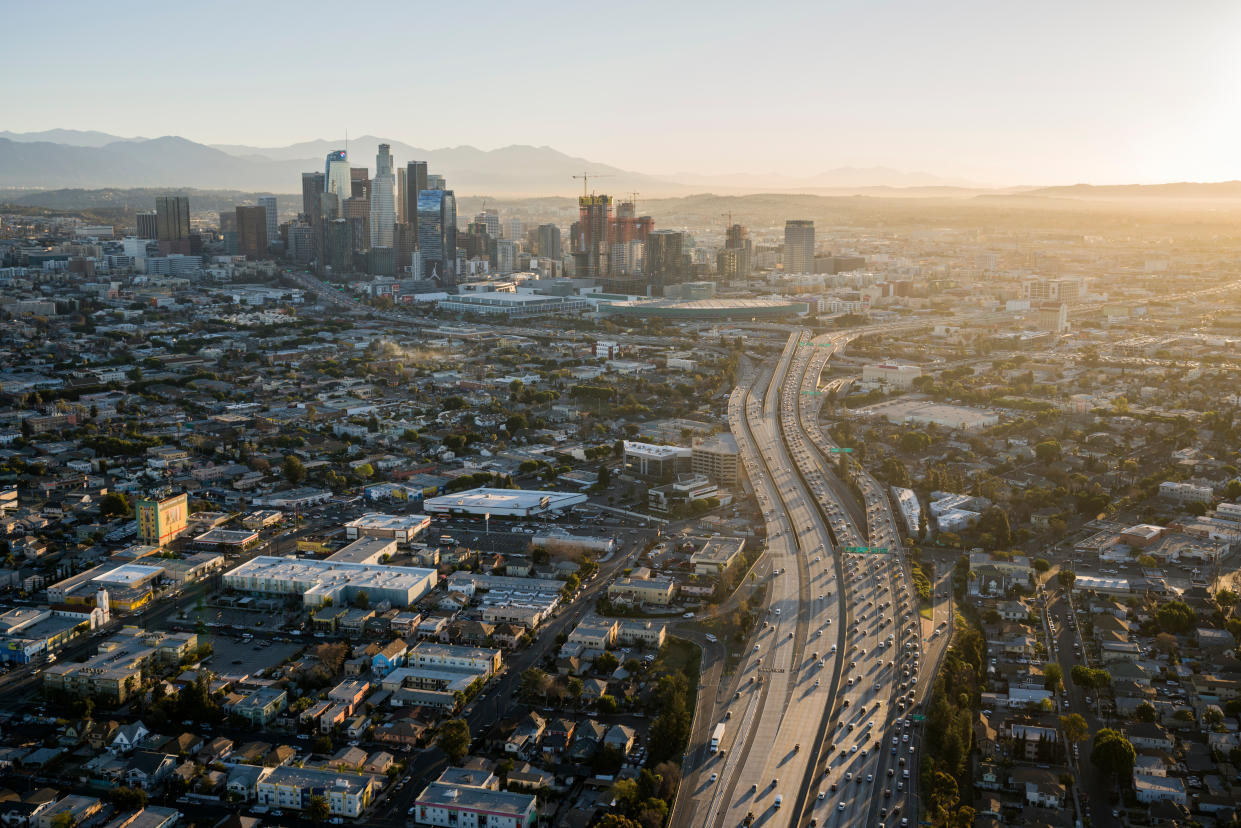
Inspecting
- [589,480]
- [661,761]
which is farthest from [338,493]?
[661,761]

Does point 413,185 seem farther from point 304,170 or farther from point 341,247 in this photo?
point 304,170

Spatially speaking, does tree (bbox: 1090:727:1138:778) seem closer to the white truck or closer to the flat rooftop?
the white truck

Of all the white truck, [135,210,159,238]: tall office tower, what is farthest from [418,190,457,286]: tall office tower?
the white truck

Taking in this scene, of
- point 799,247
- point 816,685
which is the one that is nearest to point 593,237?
point 799,247

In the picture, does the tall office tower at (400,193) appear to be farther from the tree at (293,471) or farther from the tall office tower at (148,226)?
the tree at (293,471)

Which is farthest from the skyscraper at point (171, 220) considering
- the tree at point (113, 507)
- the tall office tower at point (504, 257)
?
the tree at point (113, 507)
